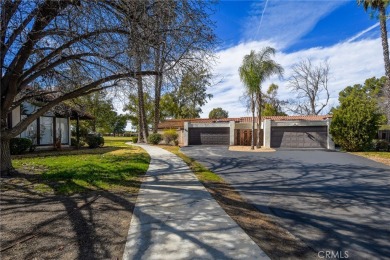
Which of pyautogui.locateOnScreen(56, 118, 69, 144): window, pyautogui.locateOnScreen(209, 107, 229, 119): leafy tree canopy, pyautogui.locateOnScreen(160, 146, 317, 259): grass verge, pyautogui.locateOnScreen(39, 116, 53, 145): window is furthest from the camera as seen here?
pyautogui.locateOnScreen(209, 107, 229, 119): leafy tree canopy

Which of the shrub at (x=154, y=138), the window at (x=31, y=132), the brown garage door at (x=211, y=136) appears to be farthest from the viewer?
the brown garage door at (x=211, y=136)

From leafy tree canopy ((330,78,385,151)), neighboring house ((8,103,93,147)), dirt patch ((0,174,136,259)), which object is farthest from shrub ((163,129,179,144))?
dirt patch ((0,174,136,259))

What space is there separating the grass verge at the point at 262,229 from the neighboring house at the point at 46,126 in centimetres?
1265

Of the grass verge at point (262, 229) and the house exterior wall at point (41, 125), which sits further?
the house exterior wall at point (41, 125)

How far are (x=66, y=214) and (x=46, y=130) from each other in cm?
1662

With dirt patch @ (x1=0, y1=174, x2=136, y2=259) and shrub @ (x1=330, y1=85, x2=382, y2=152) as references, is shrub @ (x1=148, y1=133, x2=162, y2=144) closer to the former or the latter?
shrub @ (x1=330, y1=85, x2=382, y2=152)

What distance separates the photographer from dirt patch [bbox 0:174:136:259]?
3.36m

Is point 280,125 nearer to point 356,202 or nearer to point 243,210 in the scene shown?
point 356,202

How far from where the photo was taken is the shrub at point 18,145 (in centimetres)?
1448

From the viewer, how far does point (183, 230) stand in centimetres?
405

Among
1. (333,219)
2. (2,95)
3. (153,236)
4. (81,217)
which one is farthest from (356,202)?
(2,95)

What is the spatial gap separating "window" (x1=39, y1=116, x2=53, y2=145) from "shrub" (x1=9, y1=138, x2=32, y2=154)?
10.4 feet

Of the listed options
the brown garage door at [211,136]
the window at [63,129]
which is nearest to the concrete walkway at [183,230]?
the window at [63,129]

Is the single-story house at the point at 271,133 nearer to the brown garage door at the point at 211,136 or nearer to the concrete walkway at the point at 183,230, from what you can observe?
the brown garage door at the point at 211,136
